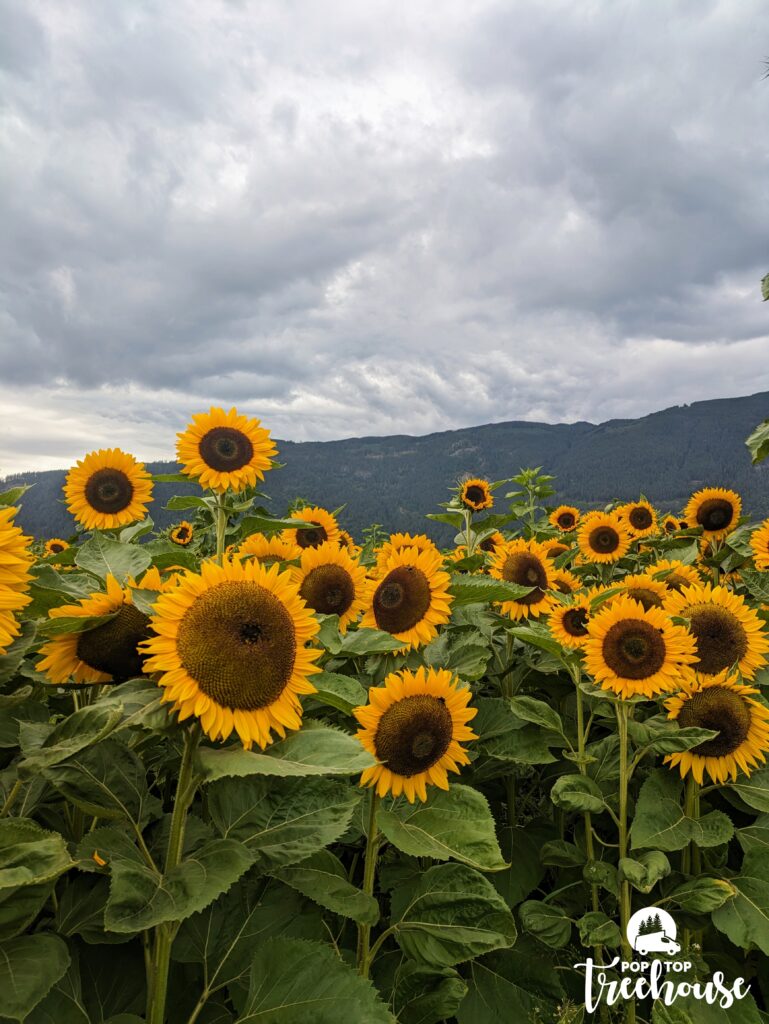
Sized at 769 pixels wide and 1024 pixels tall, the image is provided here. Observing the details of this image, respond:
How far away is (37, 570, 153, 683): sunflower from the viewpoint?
1694 mm

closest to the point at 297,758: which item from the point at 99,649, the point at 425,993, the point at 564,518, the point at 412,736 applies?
the point at 99,649

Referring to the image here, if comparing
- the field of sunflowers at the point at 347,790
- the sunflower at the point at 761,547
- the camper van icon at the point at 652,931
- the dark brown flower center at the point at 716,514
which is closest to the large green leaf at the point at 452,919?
the field of sunflowers at the point at 347,790

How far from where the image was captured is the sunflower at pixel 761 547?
5027mm

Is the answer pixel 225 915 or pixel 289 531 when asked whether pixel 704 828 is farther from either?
pixel 289 531

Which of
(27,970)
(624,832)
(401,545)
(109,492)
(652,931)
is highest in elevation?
(109,492)

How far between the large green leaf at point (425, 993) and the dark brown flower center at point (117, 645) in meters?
1.44

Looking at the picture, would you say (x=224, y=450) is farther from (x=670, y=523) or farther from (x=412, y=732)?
(x=670, y=523)

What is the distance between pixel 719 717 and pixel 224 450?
3.12 metres

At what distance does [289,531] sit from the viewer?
4832 millimetres

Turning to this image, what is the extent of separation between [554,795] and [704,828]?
0.70 meters

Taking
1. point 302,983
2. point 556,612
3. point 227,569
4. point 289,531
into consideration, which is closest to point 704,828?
point 556,612

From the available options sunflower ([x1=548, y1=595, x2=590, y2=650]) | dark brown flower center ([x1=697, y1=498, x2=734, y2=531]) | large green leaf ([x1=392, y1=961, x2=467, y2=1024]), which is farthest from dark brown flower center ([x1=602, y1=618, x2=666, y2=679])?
dark brown flower center ([x1=697, y1=498, x2=734, y2=531])

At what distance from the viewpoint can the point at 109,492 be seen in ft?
15.2

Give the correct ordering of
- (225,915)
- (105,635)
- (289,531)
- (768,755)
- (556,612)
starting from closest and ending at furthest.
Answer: (105,635) → (225,915) → (768,755) → (556,612) → (289,531)
